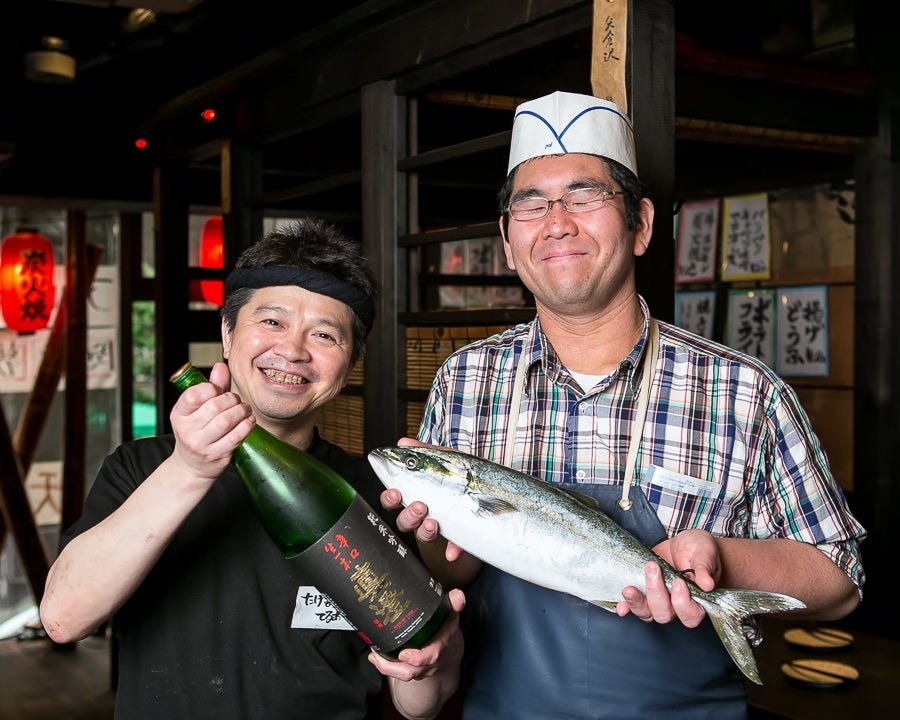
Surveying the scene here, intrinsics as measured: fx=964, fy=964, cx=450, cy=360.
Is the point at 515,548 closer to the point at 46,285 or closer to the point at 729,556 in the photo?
the point at 729,556

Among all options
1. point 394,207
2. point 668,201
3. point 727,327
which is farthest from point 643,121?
point 727,327

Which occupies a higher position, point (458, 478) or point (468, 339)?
point (468, 339)

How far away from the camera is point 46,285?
8148mm

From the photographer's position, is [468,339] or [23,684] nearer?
[468,339]

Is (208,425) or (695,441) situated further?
(695,441)

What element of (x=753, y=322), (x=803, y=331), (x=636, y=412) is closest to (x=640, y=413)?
(x=636, y=412)

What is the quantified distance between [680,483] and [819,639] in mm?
2245

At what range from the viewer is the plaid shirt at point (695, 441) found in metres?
2.05

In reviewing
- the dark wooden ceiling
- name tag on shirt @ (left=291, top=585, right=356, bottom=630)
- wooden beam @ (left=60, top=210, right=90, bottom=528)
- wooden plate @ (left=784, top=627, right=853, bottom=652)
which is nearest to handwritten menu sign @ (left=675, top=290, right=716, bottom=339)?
the dark wooden ceiling

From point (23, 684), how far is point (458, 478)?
247 inches

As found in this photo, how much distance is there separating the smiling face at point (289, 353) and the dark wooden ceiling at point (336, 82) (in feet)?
4.73

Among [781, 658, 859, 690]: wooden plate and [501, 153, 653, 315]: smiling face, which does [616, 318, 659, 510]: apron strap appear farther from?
[781, 658, 859, 690]: wooden plate

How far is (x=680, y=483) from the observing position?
2.09m

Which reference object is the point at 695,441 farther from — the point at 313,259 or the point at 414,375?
the point at 414,375
